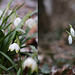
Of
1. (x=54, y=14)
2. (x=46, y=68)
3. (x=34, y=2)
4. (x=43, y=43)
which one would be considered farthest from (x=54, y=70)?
(x=34, y=2)

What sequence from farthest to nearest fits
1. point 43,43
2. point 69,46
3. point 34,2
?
point 34,2, point 43,43, point 69,46

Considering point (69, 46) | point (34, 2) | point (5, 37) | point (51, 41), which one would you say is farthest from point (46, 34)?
point (34, 2)

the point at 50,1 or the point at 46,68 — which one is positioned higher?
the point at 50,1

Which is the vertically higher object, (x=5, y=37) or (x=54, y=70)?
(x=5, y=37)

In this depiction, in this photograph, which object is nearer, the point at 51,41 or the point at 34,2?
the point at 51,41

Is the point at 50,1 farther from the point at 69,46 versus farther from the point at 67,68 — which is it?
the point at 67,68

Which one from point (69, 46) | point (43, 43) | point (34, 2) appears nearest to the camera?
point (69, 46)

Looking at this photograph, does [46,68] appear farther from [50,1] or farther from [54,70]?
[50,1]

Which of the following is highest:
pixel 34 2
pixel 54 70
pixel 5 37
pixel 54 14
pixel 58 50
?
pixel 34 2

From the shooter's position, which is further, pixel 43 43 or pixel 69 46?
pixel 43 43
